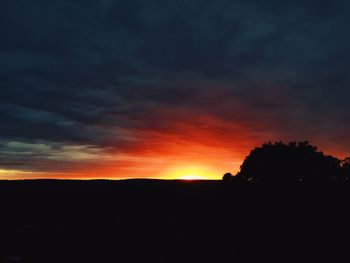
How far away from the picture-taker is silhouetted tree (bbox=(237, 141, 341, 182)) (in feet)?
94.8

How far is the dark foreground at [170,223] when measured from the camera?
19.8 metres

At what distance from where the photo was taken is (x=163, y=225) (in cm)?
2489

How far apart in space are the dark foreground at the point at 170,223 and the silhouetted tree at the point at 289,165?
855 millimetres

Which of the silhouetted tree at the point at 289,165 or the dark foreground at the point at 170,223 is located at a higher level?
the silhouetted tree at the point at 289,165

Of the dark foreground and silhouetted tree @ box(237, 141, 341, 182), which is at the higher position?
silhouetted tree @ box(237, 141, 341, 182)

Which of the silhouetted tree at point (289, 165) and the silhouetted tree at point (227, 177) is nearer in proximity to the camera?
the silhouetted tree at point (289, 165)

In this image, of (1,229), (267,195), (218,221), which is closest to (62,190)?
(1,229)

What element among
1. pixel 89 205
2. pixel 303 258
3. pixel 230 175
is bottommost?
pixel 303 258

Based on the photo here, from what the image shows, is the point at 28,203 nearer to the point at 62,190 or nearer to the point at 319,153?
the point at 62,190

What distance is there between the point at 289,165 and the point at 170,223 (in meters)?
9.41

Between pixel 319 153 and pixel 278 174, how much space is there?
338cm

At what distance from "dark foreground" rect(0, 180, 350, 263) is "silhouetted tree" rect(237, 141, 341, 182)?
85 cm

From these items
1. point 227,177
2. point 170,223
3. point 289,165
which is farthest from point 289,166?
point 170,223

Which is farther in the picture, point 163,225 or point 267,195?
point 267,195
